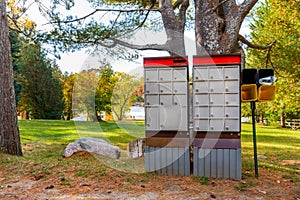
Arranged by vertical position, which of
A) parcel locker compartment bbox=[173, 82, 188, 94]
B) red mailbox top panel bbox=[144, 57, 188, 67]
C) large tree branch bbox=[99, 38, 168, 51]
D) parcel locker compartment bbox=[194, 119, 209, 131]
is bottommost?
parcel locker compartment bbox=[194, 119, 209, 131]

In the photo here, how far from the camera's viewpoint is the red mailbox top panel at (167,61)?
3.73 metres

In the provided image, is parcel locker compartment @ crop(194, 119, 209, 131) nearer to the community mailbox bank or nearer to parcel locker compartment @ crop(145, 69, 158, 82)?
the community mailbox bank

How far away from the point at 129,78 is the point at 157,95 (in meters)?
2.86

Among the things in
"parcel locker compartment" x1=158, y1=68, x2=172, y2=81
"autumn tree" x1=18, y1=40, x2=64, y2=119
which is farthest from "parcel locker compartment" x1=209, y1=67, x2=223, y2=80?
"autumn tree" x1=18, y1=40, x2=64, y2=119

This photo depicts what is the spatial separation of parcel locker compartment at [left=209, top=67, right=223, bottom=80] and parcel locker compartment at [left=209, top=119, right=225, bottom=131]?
55cm

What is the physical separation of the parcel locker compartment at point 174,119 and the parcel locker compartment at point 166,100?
2.3 inches

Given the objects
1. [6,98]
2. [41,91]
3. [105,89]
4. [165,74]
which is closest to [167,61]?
[165,74]

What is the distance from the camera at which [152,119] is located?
382 centimetres

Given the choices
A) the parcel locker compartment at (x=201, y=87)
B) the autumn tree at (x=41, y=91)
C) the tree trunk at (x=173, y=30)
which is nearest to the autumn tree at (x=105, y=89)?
the tree trunk at (x=173, y=30)

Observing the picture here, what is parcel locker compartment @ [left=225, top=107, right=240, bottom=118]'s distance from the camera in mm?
3666

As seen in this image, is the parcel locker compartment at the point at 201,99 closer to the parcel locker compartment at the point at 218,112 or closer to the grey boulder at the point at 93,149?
the parcel locker compartment at the point at 218,112

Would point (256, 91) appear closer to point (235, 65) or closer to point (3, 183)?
point (235, 65)

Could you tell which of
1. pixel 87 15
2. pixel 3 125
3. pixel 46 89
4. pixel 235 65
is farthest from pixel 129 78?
pixel 46 89

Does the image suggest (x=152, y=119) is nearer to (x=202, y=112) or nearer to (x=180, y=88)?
(x=180, y=88)
